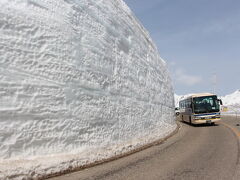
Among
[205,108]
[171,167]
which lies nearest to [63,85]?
[171,167]

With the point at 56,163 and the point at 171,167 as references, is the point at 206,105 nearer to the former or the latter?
the point at 171,167

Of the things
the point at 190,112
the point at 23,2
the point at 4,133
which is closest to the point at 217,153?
the point at 4,133

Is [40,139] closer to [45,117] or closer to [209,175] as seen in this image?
[45,117]

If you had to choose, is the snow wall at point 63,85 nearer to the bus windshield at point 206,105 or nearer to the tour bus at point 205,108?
the tour bus at point 205,108

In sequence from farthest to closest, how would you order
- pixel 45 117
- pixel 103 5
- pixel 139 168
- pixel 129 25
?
1. pixel 129 25
2. pixel 103 5
3. pixel 139 168
4. pixel 45 117

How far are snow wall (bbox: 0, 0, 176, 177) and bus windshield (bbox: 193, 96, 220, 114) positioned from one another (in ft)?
34.0

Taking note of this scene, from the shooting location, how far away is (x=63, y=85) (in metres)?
6.29

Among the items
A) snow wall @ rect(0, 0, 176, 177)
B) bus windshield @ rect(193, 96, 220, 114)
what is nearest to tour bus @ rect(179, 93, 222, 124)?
bus windshield @ rect(193, 96, 220, 114)

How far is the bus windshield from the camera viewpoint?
61.5 ft

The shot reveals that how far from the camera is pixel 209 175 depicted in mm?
5266

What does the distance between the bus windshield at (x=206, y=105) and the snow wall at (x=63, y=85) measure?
10.4m

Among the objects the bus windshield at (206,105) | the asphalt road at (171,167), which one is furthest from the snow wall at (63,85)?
the bus windshield at (206,105)

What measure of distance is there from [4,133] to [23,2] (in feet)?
10.8

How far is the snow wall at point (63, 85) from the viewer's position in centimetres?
523
